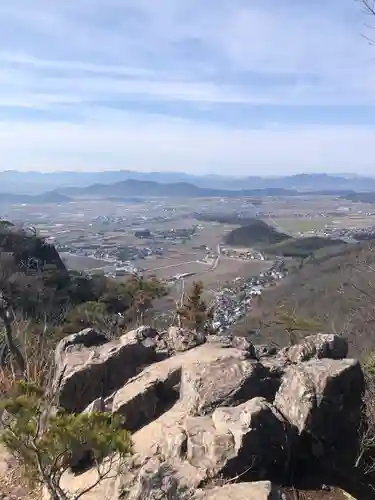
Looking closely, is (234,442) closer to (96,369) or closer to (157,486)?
(157,486)

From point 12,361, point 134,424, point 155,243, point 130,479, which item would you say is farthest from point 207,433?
point 155,243

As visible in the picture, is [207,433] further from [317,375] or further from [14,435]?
[14,435]

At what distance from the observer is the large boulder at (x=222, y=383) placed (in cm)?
407

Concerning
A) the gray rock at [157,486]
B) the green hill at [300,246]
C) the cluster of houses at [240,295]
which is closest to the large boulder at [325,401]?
the gray rock at [157,486]

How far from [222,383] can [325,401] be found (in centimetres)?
75

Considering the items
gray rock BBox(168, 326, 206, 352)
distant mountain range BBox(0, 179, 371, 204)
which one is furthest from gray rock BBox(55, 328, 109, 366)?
distant mountain range BBox(0, 179, 371, 204)

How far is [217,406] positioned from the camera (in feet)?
13.2

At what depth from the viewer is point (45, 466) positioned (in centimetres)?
320

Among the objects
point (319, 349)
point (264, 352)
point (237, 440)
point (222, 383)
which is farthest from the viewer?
point (264, 352)

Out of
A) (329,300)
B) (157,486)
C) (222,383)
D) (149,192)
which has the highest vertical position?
(149,192)

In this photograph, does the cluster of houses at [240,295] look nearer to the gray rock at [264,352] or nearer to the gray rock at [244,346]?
the gray rock at [264,352]

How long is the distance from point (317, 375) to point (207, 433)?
973mm

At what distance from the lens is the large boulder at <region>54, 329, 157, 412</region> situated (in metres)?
4.80

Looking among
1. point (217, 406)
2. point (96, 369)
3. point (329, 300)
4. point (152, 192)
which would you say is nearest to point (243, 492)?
point (217, 406)
